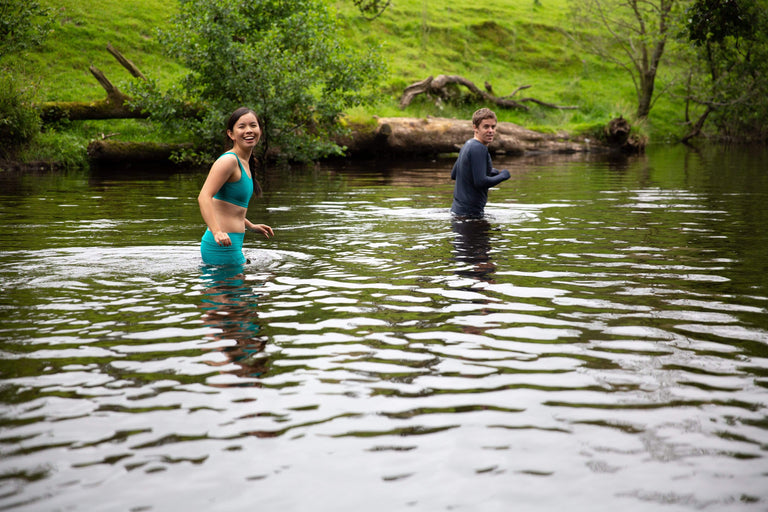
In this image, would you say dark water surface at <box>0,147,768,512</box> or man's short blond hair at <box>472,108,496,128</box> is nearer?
dark water surface at <box>0,147,768,512</box>

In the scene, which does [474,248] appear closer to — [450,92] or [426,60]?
[450,92]

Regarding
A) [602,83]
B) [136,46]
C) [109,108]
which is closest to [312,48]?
[109,108]

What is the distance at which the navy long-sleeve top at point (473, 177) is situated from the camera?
13336 mm

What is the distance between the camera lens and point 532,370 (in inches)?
220

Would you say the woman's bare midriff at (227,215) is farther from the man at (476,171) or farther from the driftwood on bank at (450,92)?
the driftwood on bank at (450,92)

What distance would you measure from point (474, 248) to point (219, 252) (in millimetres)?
3729

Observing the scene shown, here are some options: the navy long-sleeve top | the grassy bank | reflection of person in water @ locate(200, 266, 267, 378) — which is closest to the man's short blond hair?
the navy long-sleeve top

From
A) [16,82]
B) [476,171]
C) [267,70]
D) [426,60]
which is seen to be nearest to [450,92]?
[426,60]

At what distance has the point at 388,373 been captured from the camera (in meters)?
5.45

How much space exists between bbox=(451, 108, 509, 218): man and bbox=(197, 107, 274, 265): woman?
4596 millimetres

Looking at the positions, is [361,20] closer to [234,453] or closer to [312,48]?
[312,48]

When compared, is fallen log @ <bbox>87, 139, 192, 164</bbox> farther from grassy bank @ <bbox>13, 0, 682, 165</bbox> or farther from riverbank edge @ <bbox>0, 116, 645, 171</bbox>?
grassy bank @ <bbox>13, 0, 682, 165</bbox>

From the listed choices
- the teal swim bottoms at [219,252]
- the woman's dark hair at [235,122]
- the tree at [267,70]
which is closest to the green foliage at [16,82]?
the tree at [267,70]

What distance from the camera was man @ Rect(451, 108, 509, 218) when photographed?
13146mm
